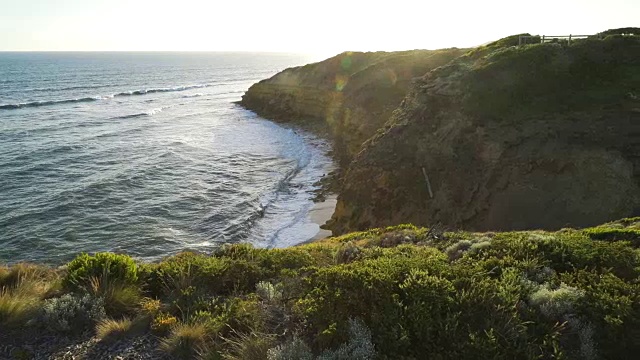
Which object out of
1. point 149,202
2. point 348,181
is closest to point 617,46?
point 348,181

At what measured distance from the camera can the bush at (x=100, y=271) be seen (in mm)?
8664

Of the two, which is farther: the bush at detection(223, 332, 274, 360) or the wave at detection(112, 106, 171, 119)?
the wave at detection(112, 106, 171, 119)

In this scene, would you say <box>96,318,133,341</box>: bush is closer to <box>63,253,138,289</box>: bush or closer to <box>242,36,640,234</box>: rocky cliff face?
<box>63,253,138,289</box>: bush

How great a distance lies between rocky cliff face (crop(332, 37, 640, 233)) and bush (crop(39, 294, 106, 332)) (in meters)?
14.6

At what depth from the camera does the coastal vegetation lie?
18.8ft

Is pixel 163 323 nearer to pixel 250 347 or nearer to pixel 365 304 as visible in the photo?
pixel 250 347

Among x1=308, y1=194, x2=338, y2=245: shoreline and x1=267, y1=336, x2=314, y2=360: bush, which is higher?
x1=267, y1=336, x2=314, y2=360: bush

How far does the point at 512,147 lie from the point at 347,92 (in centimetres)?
3072

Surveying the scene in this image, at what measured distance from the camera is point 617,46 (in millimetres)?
23016

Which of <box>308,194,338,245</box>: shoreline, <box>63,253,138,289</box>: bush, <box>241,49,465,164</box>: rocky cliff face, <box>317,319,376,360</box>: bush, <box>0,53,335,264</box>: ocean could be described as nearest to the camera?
<box>317,319,376,360</box>: bush

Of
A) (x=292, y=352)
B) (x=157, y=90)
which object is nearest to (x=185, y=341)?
(x=292, y=352)

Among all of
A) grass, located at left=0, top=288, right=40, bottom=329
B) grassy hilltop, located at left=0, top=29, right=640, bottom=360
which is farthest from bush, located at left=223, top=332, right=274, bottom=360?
grass, located at left=0, top=288, right=40, bottom=329

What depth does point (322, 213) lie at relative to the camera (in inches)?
1033

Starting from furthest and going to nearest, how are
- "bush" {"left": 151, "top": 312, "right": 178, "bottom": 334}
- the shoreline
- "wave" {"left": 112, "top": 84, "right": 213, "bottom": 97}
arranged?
"wave" {"left": 112, "top": 84, "right": 213, "bottom": 97}
the shoreline
"bush" {"left": 151, "top": 312, "right": 178, "bottom": 334}
